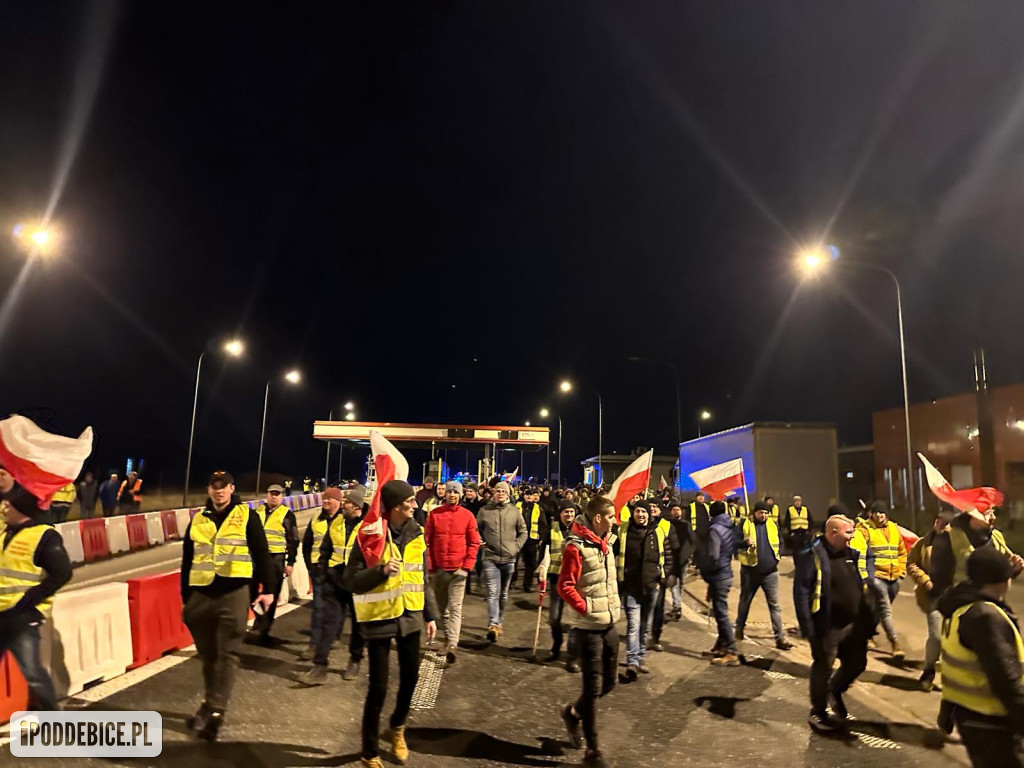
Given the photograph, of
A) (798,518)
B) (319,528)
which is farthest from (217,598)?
(798,518)

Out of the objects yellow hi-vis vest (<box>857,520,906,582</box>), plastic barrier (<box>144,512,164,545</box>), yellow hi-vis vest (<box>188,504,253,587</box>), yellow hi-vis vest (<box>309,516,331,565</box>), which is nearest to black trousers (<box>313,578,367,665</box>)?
yellow hi-vis vest (<box>309,516,331,565</box>)

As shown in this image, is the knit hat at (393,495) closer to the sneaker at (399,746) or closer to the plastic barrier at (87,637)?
the sneaker at (399,746)

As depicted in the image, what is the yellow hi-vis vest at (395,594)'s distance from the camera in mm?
4969

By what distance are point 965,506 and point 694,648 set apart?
4.30 meters

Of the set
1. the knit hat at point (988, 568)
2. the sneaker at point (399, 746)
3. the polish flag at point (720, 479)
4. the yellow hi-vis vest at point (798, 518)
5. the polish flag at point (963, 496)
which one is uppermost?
the polish flag at point (720, 479)

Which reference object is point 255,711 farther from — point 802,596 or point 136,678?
point 802,596

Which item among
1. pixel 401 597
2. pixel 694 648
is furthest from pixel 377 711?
pixel 694 648

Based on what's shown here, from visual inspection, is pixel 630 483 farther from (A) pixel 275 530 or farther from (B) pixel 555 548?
(A) pixel 275 530

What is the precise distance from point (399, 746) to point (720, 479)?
6.60m

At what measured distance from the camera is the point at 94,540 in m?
17.4

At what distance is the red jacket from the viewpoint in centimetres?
845

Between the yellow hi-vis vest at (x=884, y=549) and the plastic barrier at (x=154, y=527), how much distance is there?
1874cm

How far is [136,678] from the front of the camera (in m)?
6.80

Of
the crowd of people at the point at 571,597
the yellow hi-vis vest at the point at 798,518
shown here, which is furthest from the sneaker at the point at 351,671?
the yellow hi-vis vest at the point at 798,518
